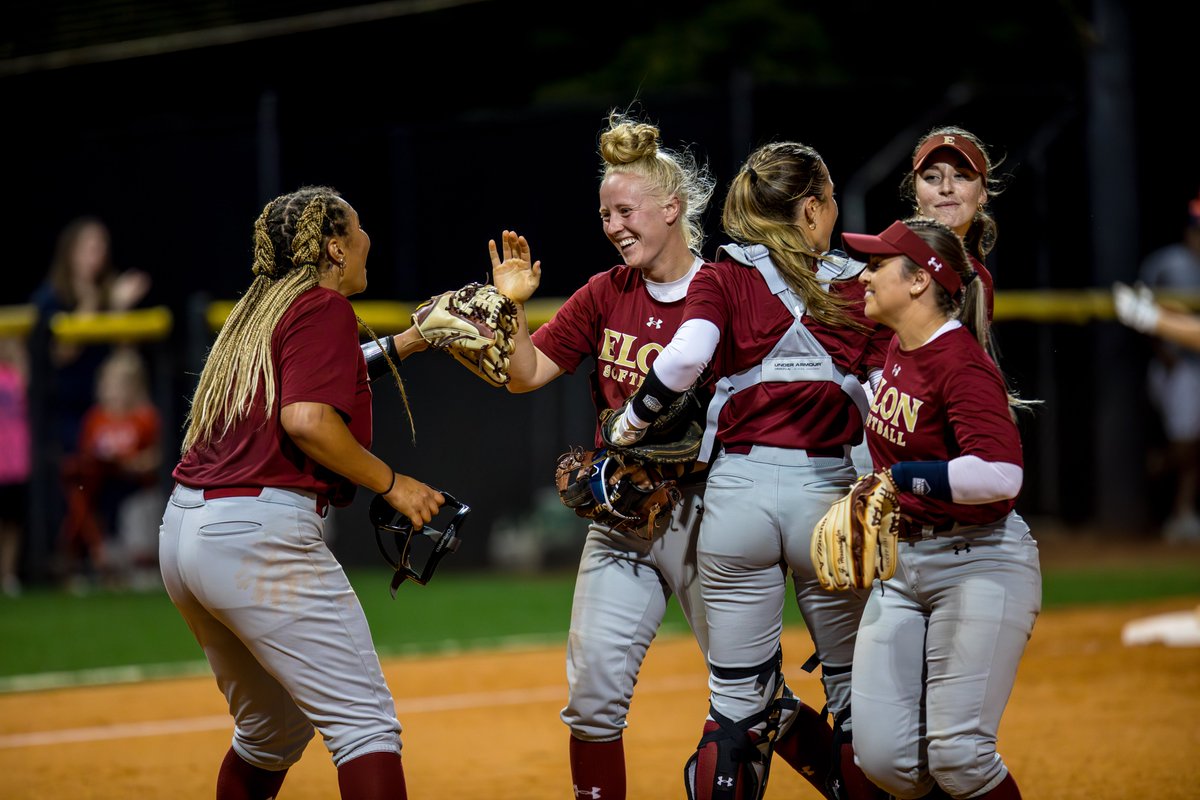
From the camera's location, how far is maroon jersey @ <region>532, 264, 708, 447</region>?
13.3 feet

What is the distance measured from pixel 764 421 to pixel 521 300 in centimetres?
82

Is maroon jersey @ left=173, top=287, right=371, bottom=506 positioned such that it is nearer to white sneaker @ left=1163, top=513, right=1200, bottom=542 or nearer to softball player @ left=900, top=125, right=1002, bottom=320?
softball player @ left=900, top=125, right=1002, bottom=320

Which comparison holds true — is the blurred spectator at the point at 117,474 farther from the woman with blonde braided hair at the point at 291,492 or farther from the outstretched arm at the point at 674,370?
the outstretched arm at the point at 674,370

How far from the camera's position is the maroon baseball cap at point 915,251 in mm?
3555

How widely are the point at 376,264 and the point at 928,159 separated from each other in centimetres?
949

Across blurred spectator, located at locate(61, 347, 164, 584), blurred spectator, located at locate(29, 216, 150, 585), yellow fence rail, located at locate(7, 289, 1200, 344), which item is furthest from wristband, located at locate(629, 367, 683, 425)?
blurred spectator, located at locate(29, 216, 150, 585)

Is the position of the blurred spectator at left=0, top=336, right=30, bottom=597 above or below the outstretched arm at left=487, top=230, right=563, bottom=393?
below

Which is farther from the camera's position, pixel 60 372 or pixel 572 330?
pixel 60 372

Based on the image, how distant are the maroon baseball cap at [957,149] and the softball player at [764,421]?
353mm

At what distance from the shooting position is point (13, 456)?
10930 mm

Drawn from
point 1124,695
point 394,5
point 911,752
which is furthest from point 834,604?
point 394,5

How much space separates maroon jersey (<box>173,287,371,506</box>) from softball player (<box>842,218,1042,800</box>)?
1318 millimetres

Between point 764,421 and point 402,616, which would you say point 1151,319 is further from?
point 402,616

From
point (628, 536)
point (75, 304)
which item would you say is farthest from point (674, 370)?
point (75, 304)
